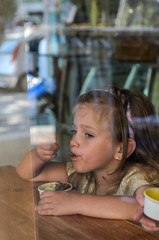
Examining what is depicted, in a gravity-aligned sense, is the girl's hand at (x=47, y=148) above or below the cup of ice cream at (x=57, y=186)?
above

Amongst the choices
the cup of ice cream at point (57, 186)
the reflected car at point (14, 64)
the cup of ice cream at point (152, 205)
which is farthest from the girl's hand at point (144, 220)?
the reflected car at point (14, 64)

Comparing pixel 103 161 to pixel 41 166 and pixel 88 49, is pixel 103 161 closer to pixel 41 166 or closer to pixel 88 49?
pixel 41 166

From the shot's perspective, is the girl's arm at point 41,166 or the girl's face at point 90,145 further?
the girl's face at point 90,145

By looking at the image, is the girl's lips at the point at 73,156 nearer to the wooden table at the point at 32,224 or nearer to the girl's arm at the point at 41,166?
the girl's arm at the point at 41,166

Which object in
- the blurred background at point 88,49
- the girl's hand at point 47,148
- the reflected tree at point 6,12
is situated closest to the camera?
the reflected tree at point 6,12

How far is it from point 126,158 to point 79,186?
128mm

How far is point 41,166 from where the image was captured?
702 mm

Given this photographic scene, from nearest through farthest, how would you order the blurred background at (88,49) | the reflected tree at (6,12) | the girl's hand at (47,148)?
the reflected tree at (6,12) < the girl's hand at (47,148) < the blurred background at (88,49)

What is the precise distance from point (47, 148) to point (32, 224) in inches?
6.5

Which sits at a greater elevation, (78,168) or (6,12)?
Result: (6,12)

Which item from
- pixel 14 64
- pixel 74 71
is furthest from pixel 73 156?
pixel 74 71

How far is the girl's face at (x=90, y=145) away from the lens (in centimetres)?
74

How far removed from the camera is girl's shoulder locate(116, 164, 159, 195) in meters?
0.72

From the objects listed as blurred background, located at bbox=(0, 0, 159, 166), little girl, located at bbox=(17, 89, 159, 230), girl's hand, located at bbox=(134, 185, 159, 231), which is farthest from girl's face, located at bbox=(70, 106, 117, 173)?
blurred background, located at bbox=(0, 0, 159, 166)
